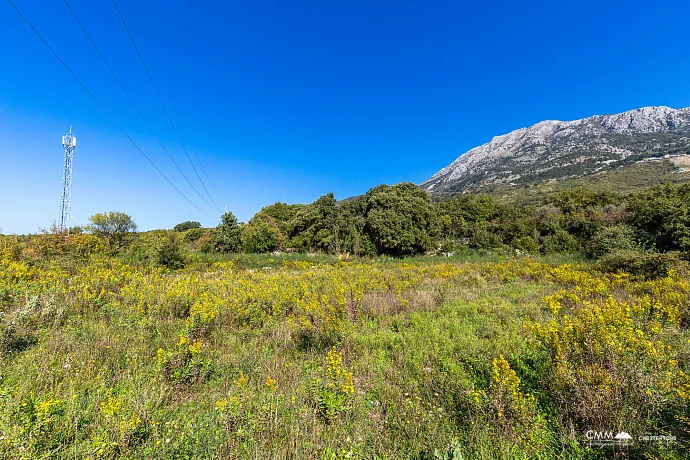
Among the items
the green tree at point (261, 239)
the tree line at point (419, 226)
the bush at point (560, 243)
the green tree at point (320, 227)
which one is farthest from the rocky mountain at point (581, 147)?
the green tree at point (261, 239)

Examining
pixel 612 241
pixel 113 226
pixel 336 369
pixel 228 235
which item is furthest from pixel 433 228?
pixel 113 226

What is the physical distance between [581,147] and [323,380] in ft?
396

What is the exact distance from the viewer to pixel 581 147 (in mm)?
86625

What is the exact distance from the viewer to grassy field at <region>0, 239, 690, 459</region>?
221 centimetres

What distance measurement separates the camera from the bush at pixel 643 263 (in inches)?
323

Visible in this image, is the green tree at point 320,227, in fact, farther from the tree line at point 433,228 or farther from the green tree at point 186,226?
the green tree at point 186,226

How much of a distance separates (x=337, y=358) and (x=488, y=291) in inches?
274

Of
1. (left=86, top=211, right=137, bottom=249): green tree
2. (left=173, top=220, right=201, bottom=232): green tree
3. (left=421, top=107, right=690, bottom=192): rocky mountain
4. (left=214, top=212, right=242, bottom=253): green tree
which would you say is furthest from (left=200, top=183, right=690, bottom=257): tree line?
(left=421, top=107, right=690, bottom=192): rocky mountain

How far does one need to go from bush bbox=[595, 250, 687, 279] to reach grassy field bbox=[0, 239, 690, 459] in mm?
3311

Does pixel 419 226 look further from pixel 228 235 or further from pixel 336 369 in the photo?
pixel 336 369

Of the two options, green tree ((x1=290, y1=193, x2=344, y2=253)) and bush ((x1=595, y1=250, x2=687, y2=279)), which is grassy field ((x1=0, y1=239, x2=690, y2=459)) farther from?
green tree ((x1=290, y1=193, x2=344, y2=253))

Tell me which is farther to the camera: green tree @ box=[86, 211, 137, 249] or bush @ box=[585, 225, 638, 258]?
green tree @ box=[86, 211, 137, 249]

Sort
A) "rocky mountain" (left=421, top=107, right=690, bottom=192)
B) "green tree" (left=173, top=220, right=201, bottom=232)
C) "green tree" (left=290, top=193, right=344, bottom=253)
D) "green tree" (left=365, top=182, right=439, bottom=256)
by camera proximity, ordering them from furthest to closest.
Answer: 1. "rocky mountain" (left=421, top=107, right=690, bottom=192)
2. "green tree" (left=173, top=220, right=201, bottom=232)
3. "green tree" (left=290, top=193, right=344, bottom=253)
4. "green tree" (left=365, top=182, right=439, bottom=256)

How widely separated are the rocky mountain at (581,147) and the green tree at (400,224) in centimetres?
6552
